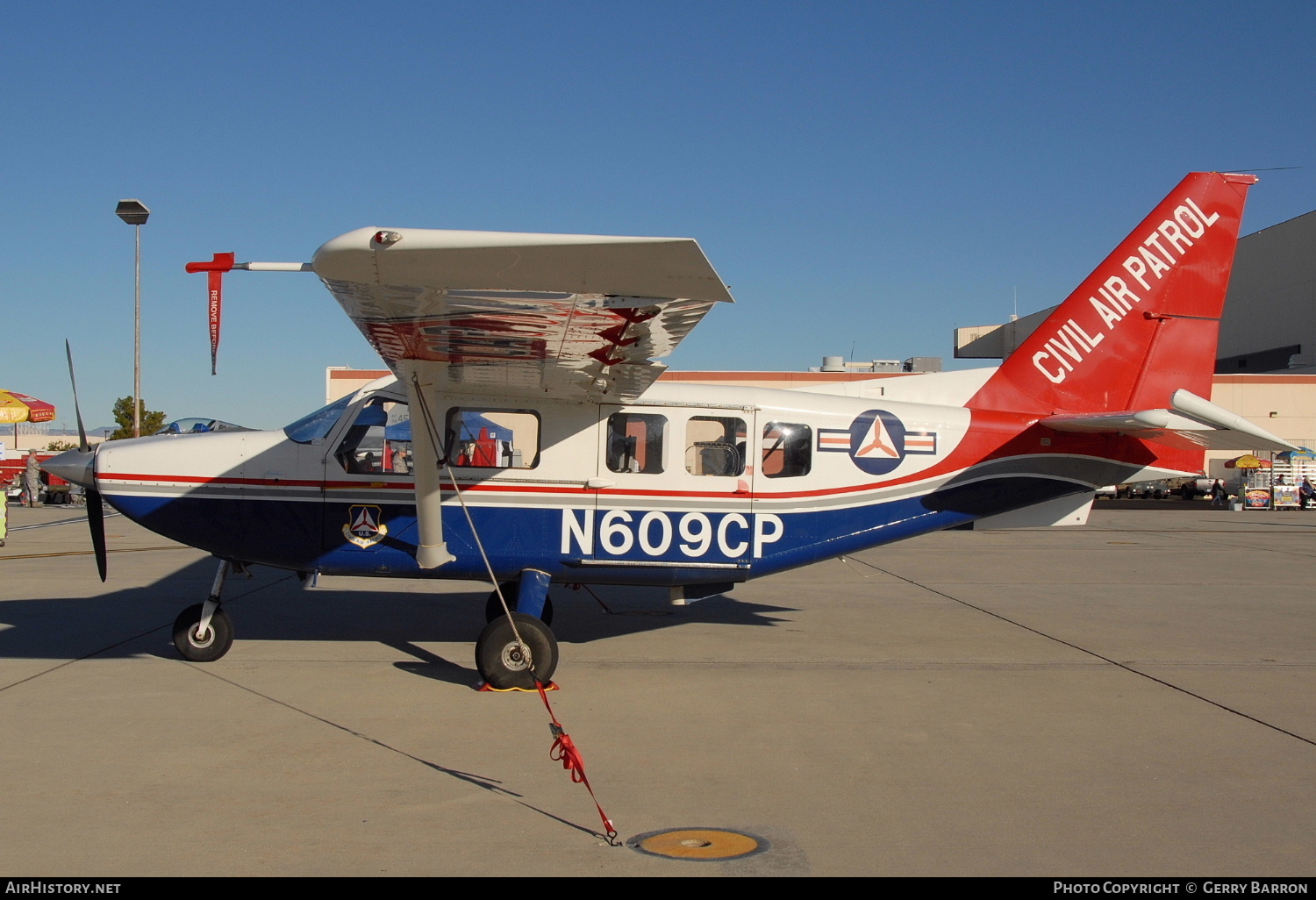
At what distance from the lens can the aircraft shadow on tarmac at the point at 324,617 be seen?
845 centimetres

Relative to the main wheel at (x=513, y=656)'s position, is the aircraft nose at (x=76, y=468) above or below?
above

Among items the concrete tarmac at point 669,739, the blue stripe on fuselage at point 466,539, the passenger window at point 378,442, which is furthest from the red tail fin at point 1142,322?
the passenger window at point 378,442

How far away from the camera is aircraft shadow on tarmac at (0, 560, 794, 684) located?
8453 millimetres

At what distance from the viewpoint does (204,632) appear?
7.82m

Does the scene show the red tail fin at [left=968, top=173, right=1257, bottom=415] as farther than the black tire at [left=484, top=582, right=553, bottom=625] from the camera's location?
No

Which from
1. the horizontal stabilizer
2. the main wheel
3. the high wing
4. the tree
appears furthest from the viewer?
the tree

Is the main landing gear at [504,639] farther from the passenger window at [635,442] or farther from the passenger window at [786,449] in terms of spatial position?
the passenger window at [786,449]

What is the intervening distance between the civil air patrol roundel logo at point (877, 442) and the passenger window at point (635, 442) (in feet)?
4.77

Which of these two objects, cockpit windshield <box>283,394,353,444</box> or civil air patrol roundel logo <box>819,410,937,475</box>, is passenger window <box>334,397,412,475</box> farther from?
civil air patrol roundel logo <box>819,410,937,475</box>

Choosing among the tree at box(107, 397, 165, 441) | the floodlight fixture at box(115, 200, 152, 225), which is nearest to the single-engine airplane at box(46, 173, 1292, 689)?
the floodlight fixture at box(115, 200, 152, 225)

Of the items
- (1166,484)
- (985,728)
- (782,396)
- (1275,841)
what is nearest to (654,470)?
(782,396)

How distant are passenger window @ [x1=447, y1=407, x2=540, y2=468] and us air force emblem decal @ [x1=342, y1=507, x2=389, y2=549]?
805 mm

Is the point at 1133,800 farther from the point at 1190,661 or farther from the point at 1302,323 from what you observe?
the point at 1302,323
